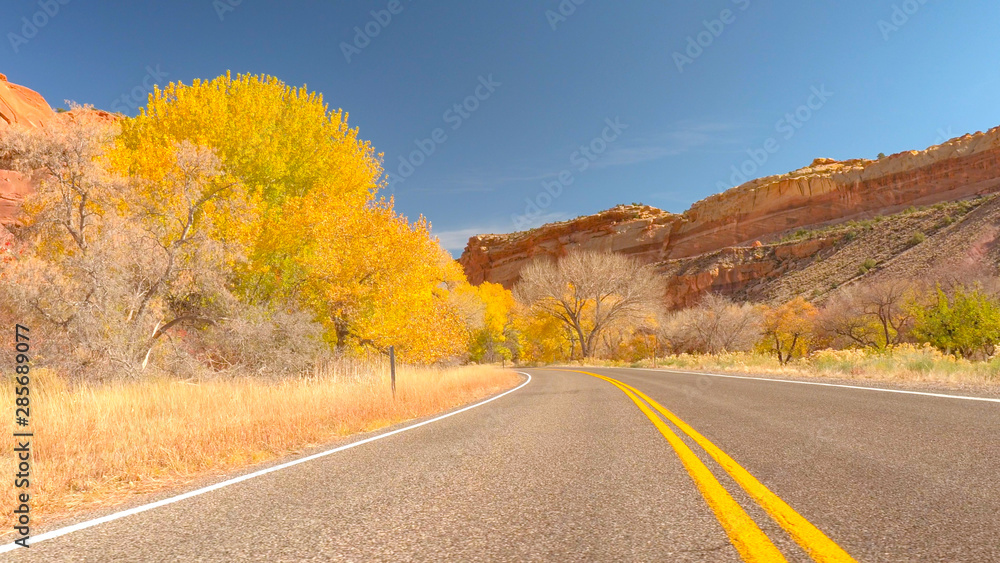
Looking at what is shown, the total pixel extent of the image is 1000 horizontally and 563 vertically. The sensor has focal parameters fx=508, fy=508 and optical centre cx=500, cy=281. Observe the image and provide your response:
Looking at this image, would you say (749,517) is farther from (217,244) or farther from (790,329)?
(790,329)

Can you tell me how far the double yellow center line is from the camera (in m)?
2.19

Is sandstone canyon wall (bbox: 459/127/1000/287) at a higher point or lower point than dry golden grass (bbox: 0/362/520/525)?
higher

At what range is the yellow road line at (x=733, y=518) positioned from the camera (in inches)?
86.7

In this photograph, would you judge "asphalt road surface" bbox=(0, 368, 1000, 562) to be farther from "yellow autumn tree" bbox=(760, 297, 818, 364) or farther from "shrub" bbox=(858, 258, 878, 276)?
"shrub" bbox=(858, 258, 878, 276)

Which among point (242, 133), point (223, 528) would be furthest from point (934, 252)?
point (223, 528)

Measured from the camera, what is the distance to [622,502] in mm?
3160

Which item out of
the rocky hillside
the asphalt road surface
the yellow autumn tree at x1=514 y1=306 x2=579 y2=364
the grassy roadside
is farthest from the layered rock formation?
the rocky hillside

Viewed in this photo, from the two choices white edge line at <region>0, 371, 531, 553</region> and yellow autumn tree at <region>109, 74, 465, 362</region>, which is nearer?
white edge line at <region>0, 371, 531, 553</region>

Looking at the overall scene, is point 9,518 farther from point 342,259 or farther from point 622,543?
point 342,259

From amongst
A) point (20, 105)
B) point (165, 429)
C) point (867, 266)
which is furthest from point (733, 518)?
point (867, 266)

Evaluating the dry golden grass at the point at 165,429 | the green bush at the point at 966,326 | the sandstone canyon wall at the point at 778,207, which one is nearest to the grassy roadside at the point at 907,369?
the green bush at the point at 966,326

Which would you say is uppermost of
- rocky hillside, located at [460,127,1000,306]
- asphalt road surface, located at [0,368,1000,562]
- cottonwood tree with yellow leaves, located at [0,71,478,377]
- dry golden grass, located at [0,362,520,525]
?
rocky hillside, located at [460,127,1000,306]

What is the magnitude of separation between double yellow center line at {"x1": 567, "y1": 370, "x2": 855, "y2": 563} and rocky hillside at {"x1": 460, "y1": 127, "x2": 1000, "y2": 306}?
53381mm

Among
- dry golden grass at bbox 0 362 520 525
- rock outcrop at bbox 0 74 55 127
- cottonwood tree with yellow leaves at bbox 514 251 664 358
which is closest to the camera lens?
dry golden grass at bbox 0 362 520 525
